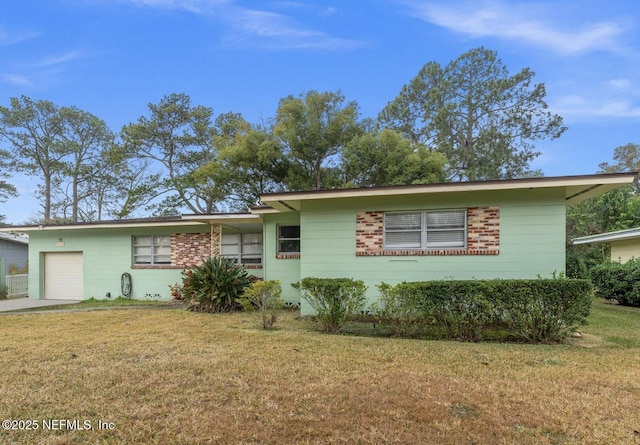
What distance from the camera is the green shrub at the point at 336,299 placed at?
22.6 feet

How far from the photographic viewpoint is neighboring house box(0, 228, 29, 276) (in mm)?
20141

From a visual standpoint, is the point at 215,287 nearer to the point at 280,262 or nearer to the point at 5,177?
the point at 280,262

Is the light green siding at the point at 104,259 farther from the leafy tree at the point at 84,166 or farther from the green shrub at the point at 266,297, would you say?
the leafy tree at the point at 84,166

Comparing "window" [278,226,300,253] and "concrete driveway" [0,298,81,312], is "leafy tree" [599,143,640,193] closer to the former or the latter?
"window" [278,226,300,253]

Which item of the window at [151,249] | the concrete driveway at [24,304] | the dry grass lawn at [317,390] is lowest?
the concrete driveway at [24,304]

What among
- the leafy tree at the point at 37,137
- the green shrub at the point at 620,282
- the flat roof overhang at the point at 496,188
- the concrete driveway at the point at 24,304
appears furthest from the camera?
the leafy tree at the point at 37,137

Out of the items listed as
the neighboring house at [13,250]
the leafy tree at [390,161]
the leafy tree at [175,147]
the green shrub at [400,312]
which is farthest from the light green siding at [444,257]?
the neighboring house at [13,250]

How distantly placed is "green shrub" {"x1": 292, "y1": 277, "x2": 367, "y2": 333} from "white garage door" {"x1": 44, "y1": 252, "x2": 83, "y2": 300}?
11619 mm

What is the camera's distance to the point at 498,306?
611 centimetres

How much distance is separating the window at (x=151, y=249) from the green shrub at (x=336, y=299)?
8.37 meters

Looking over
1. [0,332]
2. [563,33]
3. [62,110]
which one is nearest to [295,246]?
[0,332]

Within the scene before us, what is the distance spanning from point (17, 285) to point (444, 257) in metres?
17.7

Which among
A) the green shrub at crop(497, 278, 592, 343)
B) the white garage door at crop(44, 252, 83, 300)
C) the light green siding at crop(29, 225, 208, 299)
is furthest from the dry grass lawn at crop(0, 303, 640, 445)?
the white garage door at crop(44, 252, 83, 300)

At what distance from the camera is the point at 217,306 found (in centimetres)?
1022
